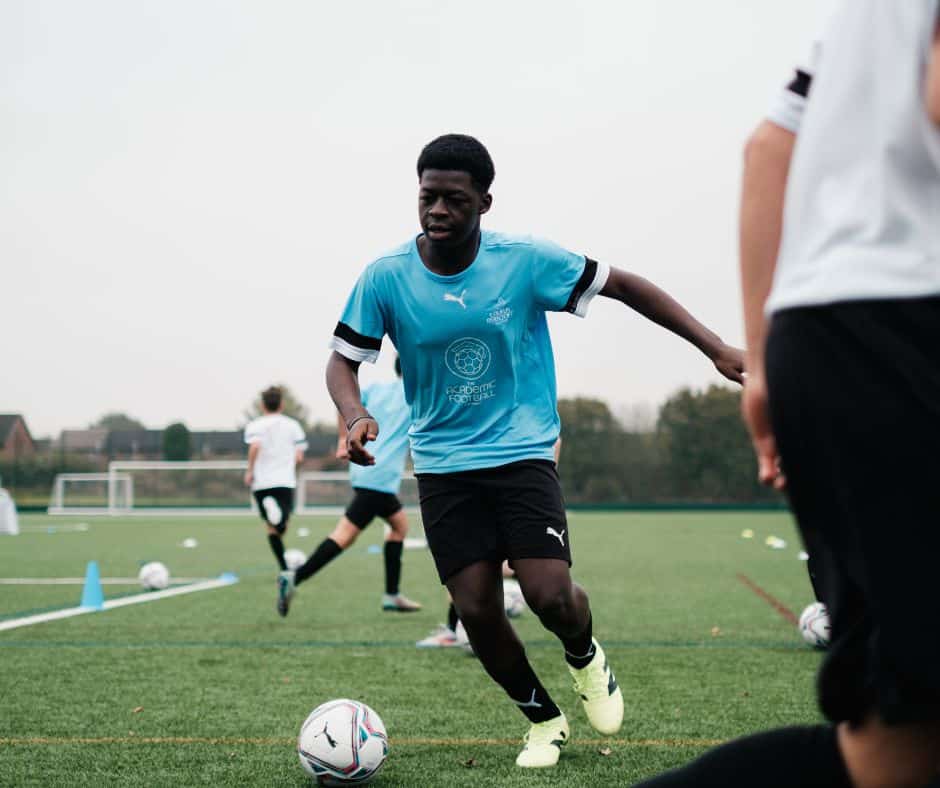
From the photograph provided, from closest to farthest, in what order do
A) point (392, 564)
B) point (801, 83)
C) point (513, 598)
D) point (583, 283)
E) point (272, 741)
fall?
point (801, 83), point (583, 283), point (272, 741), point (513, 598), point (392, 564)

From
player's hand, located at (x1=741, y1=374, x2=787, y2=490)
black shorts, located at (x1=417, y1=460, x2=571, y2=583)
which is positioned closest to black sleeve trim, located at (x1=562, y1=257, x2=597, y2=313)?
black shorts, located at (x1=417, y1=460, x2=571, y2=583)

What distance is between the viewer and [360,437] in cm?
385

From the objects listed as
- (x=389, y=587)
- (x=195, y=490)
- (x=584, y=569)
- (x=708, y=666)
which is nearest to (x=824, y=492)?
(x=708, y=666)

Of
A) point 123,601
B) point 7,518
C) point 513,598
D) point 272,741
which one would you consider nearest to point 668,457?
point 7,518

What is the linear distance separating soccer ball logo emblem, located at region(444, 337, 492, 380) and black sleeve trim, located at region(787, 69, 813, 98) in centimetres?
235

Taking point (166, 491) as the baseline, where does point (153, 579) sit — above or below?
above

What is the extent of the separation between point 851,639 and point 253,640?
647cm

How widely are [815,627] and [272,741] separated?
3.65 metres

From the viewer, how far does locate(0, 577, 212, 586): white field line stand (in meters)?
12.5

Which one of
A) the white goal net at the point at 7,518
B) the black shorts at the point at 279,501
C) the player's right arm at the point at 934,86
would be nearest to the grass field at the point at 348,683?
the black shorts at the point at 279,501

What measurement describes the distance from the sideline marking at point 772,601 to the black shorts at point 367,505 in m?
3.09

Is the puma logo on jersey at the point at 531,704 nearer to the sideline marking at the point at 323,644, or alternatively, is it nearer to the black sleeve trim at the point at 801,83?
the black sleeve trim at the point at 801,83

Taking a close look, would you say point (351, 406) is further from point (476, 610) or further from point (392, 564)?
point (392, 564)

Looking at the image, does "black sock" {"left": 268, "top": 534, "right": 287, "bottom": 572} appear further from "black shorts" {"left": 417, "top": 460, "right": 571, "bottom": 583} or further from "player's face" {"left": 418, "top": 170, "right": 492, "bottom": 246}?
"player's face" {"left": 418, "top": 170, "right": 492, "bottom": 246}
